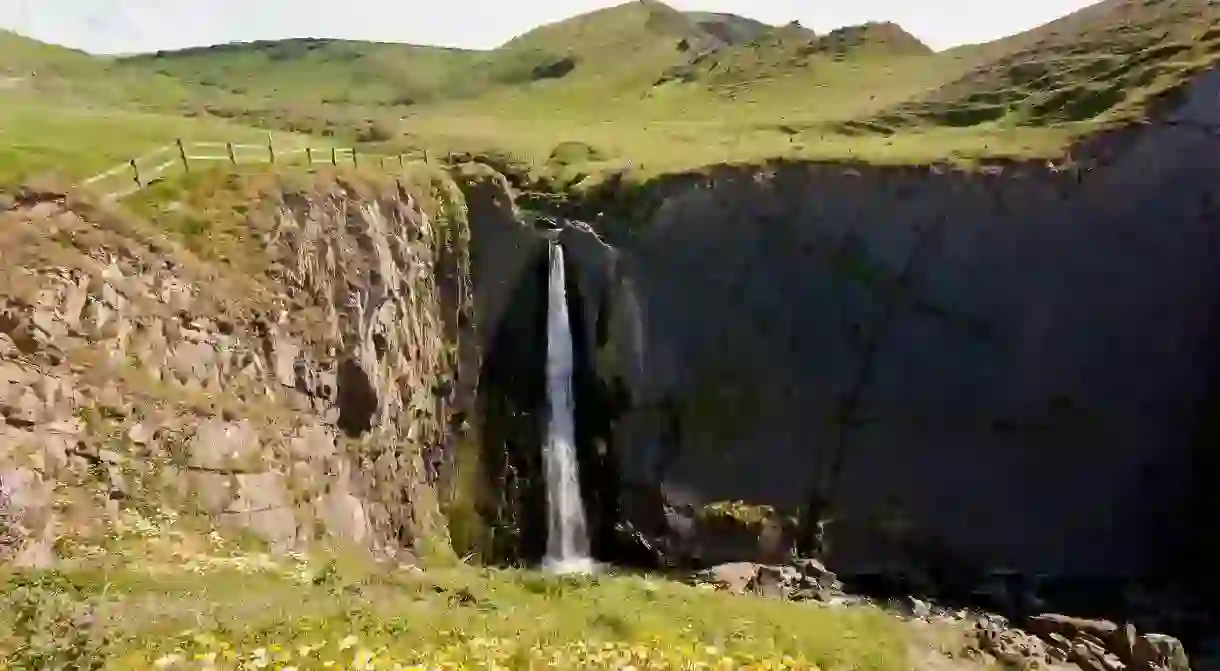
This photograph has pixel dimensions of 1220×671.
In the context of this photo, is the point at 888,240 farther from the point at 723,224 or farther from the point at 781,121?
the point at 781,121

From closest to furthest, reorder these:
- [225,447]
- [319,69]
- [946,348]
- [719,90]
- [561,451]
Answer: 1. [225,447]
2. [561,451]
3. [946,348]
4. [719,90]
5. [319,69]

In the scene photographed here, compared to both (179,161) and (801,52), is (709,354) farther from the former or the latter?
(801,52)

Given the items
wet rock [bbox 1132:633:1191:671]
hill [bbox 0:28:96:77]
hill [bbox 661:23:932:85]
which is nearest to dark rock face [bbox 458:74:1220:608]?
wet rock [bbox 1132:633:1191:671]

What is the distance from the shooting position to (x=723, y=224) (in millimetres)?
40812

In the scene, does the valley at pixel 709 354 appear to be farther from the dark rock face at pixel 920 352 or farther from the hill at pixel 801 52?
the hill at pixel 801 52

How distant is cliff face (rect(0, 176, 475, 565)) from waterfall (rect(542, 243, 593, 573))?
5.98 metres

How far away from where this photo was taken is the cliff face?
16422 mm

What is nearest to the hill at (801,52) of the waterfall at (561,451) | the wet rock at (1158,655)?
Result: the waterfall at (561,451)

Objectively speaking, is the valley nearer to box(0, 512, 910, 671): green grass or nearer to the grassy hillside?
box(0, 512, 910, 671): green grass

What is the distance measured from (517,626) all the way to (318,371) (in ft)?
46.6

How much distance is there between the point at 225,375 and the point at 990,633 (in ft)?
72.3

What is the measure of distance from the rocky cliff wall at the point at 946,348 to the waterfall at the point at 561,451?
2.85m

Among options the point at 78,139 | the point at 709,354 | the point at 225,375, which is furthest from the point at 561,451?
Answer: the point at 78,139

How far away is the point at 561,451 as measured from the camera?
38.6 metres
